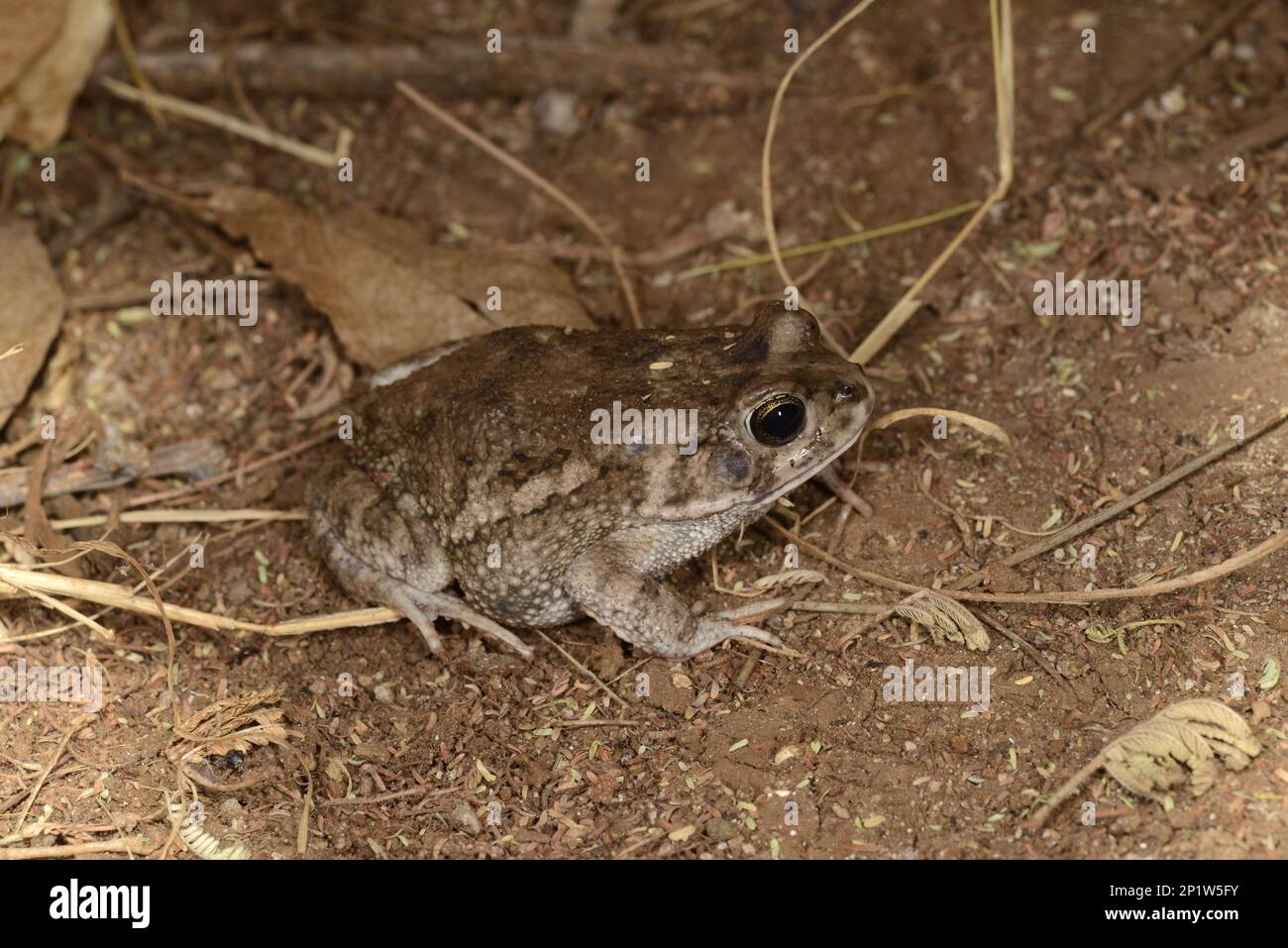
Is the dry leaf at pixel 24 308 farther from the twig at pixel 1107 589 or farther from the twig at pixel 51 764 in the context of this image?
the twig at pixel 1107 589

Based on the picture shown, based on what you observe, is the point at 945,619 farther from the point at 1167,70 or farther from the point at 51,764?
the point at 1167,70

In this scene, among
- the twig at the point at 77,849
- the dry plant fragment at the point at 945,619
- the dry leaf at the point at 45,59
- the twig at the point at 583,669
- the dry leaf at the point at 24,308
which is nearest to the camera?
the twig at the point at 77,849

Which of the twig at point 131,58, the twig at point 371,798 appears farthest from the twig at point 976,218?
the twig at point 131,58

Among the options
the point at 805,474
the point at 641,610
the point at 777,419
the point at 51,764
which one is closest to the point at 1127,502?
the point at 805,474

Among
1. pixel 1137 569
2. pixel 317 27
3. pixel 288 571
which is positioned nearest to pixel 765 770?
pixel 1137 569

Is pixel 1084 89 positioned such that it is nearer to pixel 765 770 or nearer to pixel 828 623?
pixel 828 623

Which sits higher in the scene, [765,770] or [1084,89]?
[1084,89]
